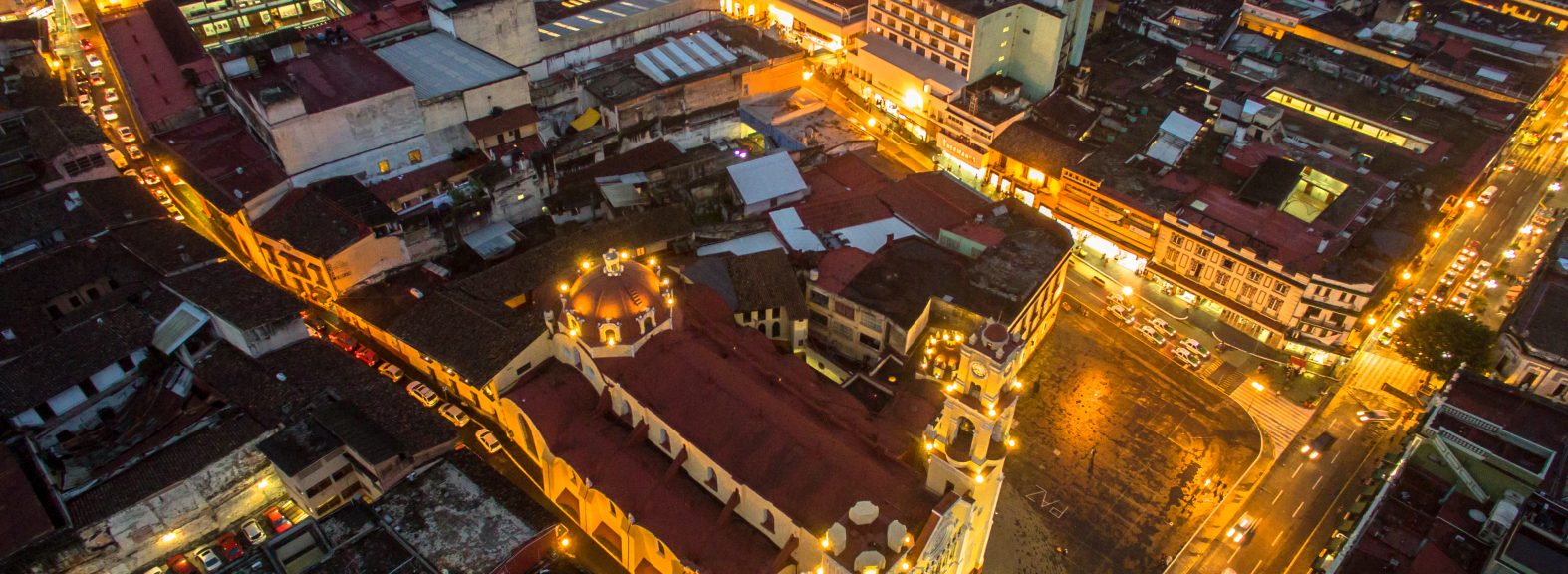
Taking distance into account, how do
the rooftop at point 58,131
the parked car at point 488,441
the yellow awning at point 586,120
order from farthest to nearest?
1. the yellow awning at point 586,120
2. the rooftop at point 58,131
3. the parked car at point 488,441

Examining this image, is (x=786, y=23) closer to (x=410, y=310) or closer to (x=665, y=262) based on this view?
(x=665, y=262)

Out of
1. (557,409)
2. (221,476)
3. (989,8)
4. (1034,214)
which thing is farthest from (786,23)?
(221,476)

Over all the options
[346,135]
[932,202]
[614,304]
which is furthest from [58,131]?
[932,202]

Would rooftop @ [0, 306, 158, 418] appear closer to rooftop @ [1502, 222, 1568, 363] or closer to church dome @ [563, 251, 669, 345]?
church dome @ [563, 251, 669, 345]

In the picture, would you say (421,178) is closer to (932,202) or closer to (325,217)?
(325,217)

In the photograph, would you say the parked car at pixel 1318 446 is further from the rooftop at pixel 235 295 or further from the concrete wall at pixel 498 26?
the concrete wall at pixel 498 26

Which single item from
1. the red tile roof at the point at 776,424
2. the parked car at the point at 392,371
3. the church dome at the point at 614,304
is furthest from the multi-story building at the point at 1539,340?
the parked car at the point at 392,371

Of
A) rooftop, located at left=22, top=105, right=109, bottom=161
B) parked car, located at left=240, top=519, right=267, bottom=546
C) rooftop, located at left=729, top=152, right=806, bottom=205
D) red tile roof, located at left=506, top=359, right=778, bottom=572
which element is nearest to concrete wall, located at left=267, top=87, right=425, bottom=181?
rooftop, located at left=22, top=105, right=109, bottom=161
